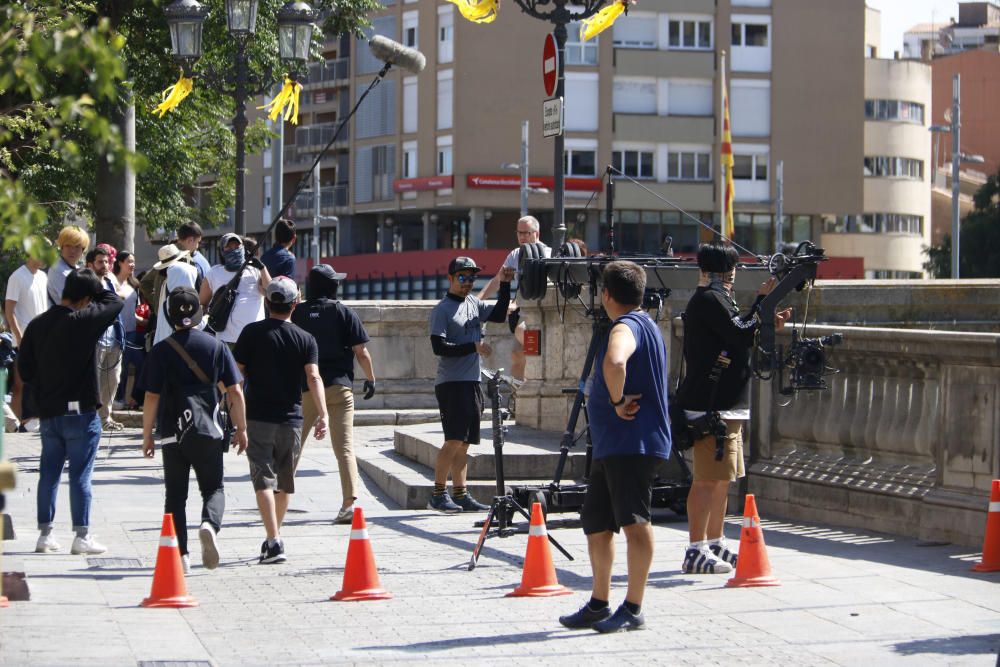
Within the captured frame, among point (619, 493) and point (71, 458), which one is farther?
point (71, 458)

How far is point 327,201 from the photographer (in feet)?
256

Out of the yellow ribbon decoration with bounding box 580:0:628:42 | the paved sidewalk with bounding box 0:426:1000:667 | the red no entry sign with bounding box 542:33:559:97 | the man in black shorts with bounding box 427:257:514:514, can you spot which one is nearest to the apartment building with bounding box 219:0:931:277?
the yellow ribbon decoration with bounding box 580:0:628:42

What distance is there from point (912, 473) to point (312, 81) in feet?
237

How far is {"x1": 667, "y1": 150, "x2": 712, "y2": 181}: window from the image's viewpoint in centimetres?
7206

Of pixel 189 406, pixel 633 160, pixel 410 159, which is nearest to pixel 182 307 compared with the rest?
pixel 189 406

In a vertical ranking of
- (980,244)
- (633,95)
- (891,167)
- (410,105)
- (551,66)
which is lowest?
(551,66)

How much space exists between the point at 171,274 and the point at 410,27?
5718cm

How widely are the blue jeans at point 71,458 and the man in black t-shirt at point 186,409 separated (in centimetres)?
50

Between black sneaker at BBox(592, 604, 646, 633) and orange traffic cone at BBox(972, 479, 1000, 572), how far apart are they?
8.36ft

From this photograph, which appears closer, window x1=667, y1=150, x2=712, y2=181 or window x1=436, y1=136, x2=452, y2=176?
window x1=436, y1=136, x2=452, y2=176

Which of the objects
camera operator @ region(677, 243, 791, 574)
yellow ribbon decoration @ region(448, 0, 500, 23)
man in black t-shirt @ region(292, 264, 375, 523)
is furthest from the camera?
yellow ribbon decoration @ region(448, 0, 500, 23)

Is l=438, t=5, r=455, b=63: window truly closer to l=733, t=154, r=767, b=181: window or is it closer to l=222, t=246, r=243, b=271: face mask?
l=733, t=154, r=767, b=181: window

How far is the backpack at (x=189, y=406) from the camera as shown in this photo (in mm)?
9773

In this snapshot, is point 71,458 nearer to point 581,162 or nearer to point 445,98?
point 445,98
